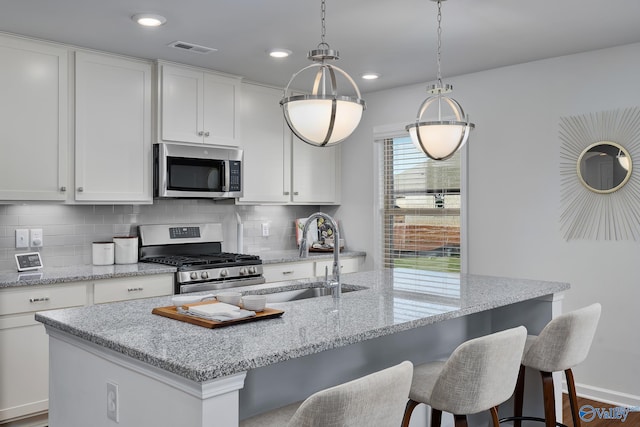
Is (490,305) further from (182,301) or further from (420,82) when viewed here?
(420,82)

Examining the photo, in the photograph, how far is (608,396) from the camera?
381 centimetres

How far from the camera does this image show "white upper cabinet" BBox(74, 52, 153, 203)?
149 inches

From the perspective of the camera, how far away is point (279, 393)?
2.13 m

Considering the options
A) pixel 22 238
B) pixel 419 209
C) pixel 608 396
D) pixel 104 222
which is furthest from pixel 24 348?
pixel 608 396

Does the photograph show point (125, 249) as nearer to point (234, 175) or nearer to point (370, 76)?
point (234, 175)

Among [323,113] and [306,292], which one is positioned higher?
[323,113]

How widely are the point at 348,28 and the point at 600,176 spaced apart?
2010mm

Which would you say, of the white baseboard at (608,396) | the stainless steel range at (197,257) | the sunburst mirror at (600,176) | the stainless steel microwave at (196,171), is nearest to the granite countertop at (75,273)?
the stainless steel range at (197,257)

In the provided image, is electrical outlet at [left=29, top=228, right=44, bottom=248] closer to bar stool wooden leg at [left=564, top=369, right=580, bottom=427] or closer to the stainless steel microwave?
the stainless steel microwave

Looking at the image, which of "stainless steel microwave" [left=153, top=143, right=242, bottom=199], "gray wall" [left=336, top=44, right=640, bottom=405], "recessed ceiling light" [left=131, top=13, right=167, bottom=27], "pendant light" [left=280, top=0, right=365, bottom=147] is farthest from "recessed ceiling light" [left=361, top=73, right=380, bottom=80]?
"pendant light" [left=280, top=0, right=365, bottom=147]

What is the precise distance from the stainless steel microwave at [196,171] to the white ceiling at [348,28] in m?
0.67

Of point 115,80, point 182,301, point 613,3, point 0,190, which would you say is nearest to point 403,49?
point 613,3

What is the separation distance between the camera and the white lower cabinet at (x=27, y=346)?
10.6ft

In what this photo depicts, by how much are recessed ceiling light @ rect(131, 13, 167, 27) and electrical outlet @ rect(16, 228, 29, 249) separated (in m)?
1.65
